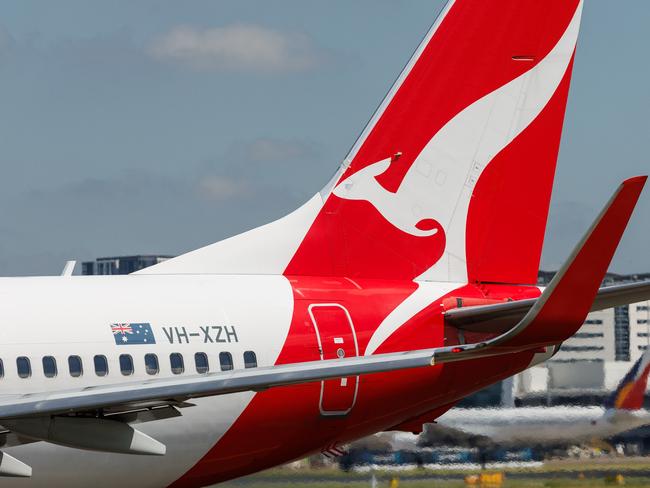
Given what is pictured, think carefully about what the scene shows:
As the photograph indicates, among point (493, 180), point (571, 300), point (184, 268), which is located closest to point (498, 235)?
point (493, 180)

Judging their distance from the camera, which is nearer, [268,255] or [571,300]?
[571,300]

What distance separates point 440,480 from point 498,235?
526cm

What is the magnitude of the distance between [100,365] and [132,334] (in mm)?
489

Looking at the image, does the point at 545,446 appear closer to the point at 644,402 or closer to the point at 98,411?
the point at 644,402

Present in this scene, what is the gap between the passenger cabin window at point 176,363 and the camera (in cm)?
1331

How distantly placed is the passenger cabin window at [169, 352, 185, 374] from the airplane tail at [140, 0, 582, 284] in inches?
70.5

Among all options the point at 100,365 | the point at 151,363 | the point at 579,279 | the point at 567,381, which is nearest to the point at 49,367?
the point at 100,365

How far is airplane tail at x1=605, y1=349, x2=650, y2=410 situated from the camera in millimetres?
19688

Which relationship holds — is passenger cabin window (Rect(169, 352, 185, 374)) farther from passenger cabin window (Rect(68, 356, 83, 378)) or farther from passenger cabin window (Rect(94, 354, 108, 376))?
passenger cabin window (Rect(68, 356, 83, 378))

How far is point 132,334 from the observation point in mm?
13180

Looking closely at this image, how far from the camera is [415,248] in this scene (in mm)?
15320

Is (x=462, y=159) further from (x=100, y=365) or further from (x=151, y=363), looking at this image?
(x=100, y=365)

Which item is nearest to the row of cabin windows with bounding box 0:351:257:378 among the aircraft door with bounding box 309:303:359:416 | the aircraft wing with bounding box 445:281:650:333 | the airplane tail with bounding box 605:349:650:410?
the aircraft door with bounding box 309:303:359:416

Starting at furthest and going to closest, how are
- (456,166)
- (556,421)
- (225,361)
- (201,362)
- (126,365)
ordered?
(556,421) < (456,166) < (225,361) < (201,362) < (126,365)
